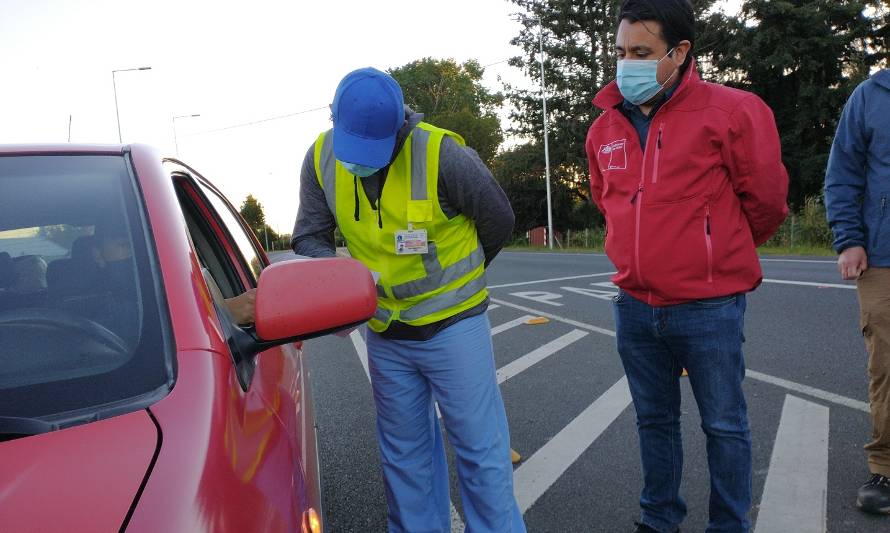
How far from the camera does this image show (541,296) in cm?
983

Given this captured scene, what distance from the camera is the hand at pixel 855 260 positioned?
2.65 metres

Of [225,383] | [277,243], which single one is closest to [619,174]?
[225,383]

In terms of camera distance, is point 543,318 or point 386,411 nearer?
point 386,411

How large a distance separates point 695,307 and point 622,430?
71.5 inches

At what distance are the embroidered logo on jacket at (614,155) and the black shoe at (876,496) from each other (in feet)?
5.45

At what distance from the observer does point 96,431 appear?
1065 mm

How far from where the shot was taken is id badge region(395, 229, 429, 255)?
2139mm

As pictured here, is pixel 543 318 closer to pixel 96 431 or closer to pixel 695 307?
pixel 695 307

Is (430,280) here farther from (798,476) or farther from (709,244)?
(798,476)

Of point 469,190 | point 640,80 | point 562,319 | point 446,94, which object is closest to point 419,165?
point 469,190

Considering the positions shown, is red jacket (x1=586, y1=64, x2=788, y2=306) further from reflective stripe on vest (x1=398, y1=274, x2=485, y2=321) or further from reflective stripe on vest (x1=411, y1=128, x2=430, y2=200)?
reflective stripe on vest (x1=411, y1=128, x2=430, y2=200)

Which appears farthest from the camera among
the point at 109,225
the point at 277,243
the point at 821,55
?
the point at 277,243

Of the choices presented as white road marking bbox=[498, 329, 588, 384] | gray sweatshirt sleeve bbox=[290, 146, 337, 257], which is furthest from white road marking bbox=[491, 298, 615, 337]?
gray sweatshirt sleeve bbox=[290, 146, 337, 257]

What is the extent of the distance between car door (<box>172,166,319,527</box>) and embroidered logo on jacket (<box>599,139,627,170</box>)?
133cm
